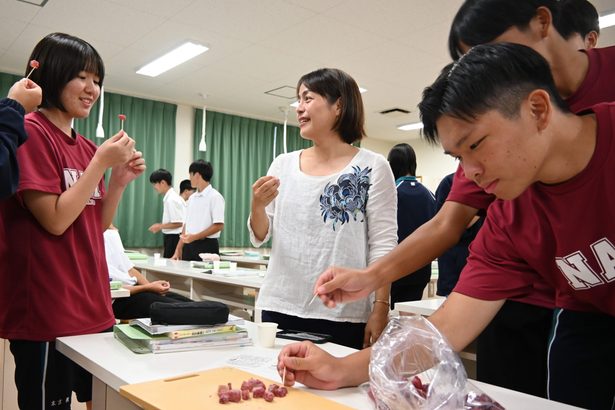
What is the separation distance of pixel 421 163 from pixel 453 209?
819cm

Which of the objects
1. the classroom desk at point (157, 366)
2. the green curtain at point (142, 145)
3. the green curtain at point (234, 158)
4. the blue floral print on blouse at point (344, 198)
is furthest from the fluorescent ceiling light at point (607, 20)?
the green curtain at point (142, 145)

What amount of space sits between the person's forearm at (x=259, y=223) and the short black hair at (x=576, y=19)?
1.06 m

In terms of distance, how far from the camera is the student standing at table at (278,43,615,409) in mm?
898

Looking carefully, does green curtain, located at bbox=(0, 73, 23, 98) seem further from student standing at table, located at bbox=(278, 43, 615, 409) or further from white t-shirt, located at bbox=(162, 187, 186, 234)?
student standing at table, located at bbox=(278, 43, 615, 409)

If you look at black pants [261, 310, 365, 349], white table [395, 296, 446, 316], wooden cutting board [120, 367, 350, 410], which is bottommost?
white table [395, 296, 446, 316]

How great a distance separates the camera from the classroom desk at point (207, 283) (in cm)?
324

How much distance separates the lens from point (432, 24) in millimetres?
4102

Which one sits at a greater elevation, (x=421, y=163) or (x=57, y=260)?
(x=421, y=163)

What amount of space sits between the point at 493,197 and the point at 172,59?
181 inches

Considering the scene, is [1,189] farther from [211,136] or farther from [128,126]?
[211,136]

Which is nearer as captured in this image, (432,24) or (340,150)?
(340,150)

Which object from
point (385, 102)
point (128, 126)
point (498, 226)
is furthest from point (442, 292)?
point (128, 126)

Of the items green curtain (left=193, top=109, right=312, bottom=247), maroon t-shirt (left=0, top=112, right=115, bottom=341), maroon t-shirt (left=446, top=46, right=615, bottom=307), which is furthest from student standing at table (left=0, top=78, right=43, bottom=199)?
green curtain (left=193, top=109, right=312, bottom=247)

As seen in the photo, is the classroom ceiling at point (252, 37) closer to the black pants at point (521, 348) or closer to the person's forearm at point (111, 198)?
the person's forearm at point (111, 198)
